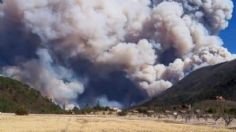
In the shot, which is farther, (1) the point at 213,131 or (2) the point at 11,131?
(1) the point at 213,131

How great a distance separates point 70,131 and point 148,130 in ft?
42.3

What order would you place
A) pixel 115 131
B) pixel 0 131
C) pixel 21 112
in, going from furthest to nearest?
pixel 21 112
pixel 115 131
pixel 0 131

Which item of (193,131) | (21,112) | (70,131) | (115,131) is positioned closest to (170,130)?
(193,131)

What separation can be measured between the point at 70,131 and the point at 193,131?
19.8 metres

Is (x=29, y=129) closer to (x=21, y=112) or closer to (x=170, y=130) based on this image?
(x=170, y=130)

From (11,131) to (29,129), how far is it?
5.89 m

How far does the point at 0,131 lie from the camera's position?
74000 mm

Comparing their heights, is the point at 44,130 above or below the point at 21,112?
below

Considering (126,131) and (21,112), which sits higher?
(21,112)

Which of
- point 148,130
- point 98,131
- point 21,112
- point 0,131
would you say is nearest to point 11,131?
point 0,131

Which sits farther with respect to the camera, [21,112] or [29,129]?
[21,112]

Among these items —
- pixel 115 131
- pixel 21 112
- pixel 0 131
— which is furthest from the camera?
pixel 21 112

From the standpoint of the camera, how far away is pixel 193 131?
3246 inches

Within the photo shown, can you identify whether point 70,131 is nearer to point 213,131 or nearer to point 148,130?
point 148,130
